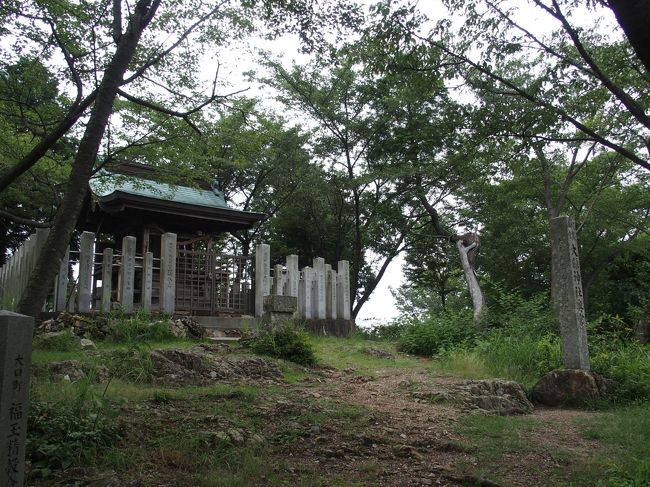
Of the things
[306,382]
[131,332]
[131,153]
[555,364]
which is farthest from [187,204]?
[555,364]

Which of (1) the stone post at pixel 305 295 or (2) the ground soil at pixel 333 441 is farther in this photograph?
(1) the stone post at pixel 305 295

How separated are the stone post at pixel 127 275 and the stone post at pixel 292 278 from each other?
434cm

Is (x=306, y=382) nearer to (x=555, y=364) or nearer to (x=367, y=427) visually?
(x=367, y=427)

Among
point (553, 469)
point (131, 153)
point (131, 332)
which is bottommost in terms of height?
point (553, 469)

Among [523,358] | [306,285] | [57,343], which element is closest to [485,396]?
[523,358]

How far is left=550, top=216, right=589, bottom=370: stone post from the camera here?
340 inches

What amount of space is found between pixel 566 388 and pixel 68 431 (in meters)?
6.93

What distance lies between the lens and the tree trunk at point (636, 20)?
12.2 ft

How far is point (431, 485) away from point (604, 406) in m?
4.70

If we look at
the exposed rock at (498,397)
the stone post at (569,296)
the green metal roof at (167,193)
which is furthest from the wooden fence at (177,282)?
the stone post at (569,296)

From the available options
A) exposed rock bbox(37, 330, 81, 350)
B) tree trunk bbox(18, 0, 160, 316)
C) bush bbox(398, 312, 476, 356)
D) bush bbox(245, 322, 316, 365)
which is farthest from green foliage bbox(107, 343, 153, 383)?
bush bbox(398, 312, 476, 356)

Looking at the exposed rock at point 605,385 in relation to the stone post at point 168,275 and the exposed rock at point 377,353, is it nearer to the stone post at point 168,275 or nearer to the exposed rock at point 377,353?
the exposed rock at point 377,353

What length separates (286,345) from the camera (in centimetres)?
1012

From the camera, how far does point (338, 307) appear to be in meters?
16.8
